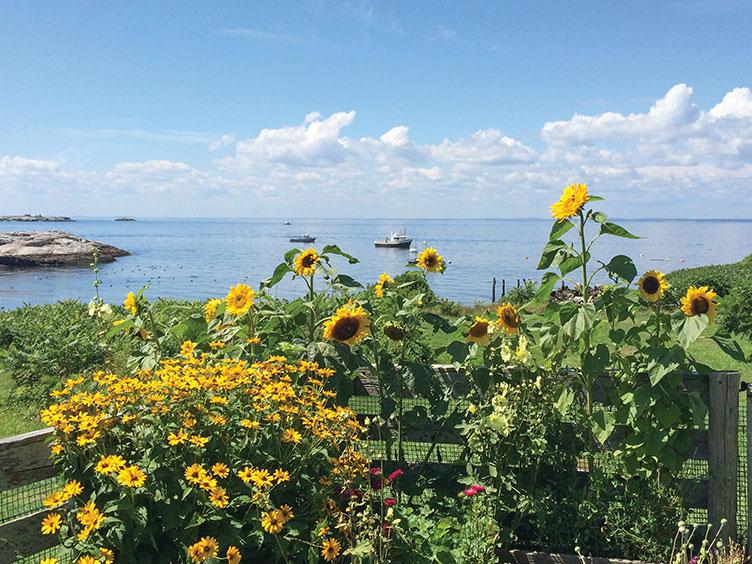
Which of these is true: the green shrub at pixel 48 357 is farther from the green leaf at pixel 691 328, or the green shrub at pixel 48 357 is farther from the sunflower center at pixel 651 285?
the green leaf at pixel 691 328

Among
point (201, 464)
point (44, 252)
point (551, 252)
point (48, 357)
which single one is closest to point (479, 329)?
point (551, 252)

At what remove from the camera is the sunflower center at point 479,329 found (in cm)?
328

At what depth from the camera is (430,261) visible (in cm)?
368

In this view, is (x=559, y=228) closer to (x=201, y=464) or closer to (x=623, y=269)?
(x=623, y=269)

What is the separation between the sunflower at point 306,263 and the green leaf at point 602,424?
1763 millimetres

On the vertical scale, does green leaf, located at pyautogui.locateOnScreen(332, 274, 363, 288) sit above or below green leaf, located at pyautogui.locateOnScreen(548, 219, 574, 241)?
below

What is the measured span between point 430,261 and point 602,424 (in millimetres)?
1356

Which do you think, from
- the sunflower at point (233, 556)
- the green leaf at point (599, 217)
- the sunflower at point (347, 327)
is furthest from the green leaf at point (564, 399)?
the sunflower at point (233, 556)

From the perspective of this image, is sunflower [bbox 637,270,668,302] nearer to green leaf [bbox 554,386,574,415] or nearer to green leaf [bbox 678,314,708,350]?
green leaf [bbox 678,314,708,350]

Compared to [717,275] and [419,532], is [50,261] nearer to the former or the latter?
[717,275]

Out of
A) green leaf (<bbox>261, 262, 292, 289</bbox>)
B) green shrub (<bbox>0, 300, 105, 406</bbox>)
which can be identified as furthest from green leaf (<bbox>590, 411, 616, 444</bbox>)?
green shrub (<bbox>0, 300, 105, 406</bbox>)

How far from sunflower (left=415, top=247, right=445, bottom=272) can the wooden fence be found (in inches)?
23.9

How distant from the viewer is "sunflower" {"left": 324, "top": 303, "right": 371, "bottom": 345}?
316 cm

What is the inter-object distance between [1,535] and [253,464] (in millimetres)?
1094
